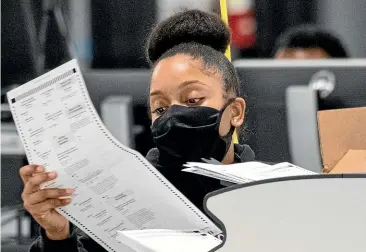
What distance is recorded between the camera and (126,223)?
1.29m

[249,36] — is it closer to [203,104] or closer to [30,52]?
[30,52]

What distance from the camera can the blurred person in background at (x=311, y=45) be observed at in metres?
2.94

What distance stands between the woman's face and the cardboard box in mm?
219

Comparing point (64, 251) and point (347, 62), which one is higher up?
point (347, 62)

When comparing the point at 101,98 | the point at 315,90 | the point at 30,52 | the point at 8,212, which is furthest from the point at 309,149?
the point at 30,52

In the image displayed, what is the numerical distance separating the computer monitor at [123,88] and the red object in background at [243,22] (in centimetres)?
170

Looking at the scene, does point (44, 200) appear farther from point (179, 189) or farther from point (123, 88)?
point (123, 88)

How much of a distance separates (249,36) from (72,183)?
9.71ft

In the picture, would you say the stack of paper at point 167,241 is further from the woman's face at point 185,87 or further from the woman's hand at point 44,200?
the woman's face at point 185,87

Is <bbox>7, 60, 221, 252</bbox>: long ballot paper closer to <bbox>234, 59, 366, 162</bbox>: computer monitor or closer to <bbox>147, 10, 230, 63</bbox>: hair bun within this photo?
Answer: <bbox>147, 10, 230, 63</bbox>: hair bun

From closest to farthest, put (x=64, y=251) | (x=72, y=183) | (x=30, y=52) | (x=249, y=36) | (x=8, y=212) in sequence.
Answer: (x=72, y=183) < (x=64, y=251) < (x=8, y=212) < (x=30, y=52) < (x=249, y=36)

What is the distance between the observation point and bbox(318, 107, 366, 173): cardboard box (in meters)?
1.38

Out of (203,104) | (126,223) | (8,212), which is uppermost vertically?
(203,104)

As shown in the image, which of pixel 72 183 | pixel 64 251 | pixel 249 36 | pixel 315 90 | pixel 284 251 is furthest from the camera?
pixel 249 36
